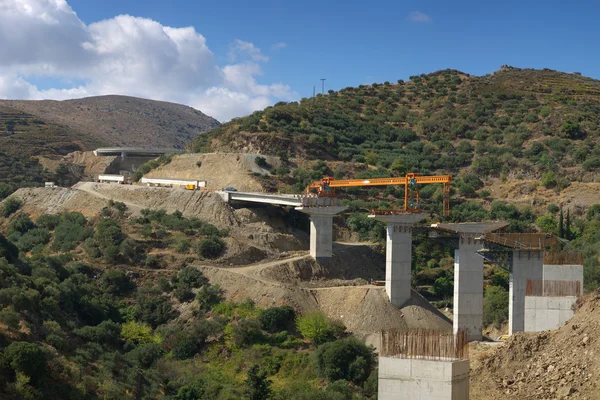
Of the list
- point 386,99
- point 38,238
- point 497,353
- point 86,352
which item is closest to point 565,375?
point 497,353

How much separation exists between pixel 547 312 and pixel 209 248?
34256 millimetres

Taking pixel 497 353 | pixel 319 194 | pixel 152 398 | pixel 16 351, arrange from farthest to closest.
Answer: pixel 319 194, pixel 152 398, pixel 16 351, pixel 497 353

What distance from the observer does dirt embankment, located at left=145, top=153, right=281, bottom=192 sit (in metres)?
83.4

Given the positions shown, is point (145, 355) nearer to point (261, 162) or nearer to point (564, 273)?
point (564, 273)

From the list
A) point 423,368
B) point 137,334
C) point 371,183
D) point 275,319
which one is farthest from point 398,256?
point 423,368

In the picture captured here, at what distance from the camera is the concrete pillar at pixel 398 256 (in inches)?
2291

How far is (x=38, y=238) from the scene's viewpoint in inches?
2889

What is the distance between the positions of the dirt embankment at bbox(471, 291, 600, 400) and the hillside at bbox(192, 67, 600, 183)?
176 ft

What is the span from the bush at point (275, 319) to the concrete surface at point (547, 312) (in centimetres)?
Result: 2074

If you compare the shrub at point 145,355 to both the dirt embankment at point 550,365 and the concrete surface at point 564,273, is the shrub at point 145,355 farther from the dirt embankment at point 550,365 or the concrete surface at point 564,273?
the concrete surface at point 564,273

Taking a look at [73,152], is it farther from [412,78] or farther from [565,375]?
[565,375]

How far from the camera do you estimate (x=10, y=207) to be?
85375 mm

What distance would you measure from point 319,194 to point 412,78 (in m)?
72.4

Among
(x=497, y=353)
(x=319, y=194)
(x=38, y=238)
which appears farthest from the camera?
(x=38, y=238)
